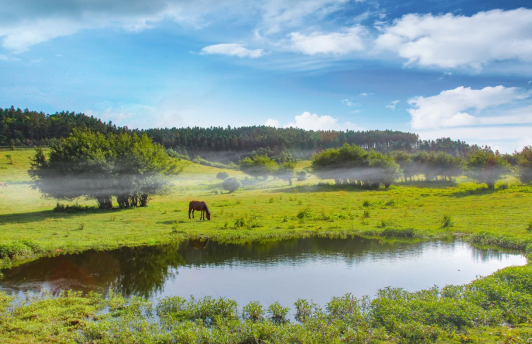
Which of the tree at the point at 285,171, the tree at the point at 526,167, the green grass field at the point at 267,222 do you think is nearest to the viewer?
the green grass field at the point at 267,222

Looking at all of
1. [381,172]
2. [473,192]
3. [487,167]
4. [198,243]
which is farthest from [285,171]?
[198,243]

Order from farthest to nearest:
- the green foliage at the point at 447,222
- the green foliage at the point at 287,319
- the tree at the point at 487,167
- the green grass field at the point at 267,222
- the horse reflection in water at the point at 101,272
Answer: the tree at the point at 487,167
the green foliage at the point at 447,222
the green grass field at the point at 267,222
the horse reflection in water at the point at 101,272
the green foliage at the point at 287,319

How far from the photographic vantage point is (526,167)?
202 ft

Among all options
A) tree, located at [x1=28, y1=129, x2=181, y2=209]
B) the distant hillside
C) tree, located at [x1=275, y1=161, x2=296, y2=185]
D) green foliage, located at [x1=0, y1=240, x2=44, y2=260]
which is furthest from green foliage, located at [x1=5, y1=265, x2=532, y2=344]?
the distant hillside

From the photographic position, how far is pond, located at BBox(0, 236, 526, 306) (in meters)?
16.2

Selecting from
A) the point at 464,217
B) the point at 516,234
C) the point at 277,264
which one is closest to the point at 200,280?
the point at 277,264

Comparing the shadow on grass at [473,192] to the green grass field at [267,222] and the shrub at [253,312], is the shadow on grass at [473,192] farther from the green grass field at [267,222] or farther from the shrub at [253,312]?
the shrub at [253,312]

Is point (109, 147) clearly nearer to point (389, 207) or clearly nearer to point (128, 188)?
point (128, 188)

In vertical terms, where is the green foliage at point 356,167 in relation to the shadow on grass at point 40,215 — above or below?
above

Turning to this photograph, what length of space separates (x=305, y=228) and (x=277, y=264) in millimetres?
10616

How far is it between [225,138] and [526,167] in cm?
12689

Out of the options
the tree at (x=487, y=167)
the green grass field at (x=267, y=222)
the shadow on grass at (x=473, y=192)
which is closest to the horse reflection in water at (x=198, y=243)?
the green grass field at (x=267, y=222)

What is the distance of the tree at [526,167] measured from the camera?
201 ft

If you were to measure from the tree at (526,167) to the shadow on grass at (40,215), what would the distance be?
6223 centimetres
